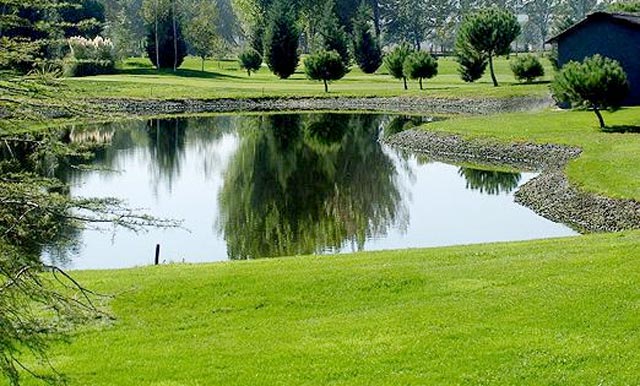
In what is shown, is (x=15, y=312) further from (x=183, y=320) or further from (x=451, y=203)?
(x=451, y=203)

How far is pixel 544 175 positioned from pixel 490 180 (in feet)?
8.49

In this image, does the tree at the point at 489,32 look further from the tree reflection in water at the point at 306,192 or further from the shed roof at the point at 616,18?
the tree reflection in water at the point at 306,192

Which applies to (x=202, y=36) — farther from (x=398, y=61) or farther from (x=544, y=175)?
(x=544, y=175)

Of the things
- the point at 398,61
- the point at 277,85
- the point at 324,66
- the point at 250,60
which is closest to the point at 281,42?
the point at 277,85

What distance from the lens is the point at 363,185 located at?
3759cm

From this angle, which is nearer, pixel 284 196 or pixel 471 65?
pixel 284 196

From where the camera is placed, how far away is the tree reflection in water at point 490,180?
120 feet

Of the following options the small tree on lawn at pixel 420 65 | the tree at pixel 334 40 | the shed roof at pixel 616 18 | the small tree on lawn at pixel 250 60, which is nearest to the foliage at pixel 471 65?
the small tree on lawn at pixel 420 65

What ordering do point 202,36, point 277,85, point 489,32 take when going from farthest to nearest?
point 202,36 < point 277,85 < point 489,32

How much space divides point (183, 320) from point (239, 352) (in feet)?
7.19

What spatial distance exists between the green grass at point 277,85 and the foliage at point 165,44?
1669mm

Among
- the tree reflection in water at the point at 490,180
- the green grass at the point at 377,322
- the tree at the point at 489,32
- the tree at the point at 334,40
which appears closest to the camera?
the green grass at the point at 377,322

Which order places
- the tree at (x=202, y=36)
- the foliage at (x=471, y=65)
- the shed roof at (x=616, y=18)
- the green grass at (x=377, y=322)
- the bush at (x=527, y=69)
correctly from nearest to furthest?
the green grass at (x=377, y=322), the shed roof at (x=616, y=18), the foliage at (x=471, y=65), the bush at (x=527, y=69), the tree at (x=202, y=36)

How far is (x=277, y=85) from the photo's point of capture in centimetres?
8481
